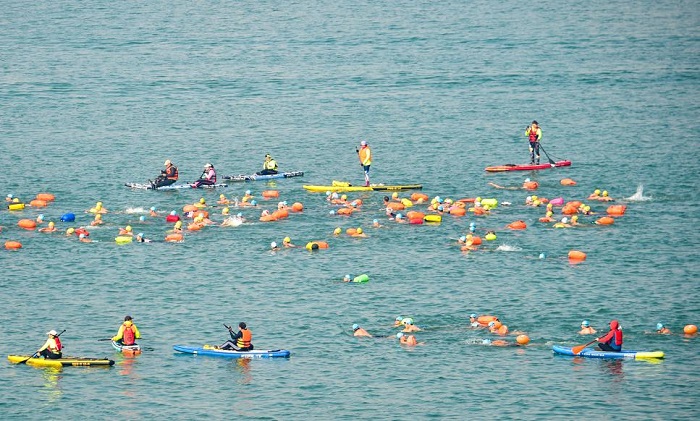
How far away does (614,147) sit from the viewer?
301 feet

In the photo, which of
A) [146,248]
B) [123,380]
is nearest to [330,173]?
[146,248]

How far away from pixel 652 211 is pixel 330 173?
70.2 feet

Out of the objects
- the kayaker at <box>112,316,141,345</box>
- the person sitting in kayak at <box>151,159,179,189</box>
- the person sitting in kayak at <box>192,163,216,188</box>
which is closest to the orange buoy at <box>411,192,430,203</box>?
the person sitting in kayak at <box>192,163,216,188</box>

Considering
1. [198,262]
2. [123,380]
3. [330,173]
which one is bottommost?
[123,380]

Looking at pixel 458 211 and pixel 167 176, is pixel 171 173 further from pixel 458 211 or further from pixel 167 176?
pixel 458 211

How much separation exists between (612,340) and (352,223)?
22418mm

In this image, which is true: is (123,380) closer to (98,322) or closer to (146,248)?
(98,322)

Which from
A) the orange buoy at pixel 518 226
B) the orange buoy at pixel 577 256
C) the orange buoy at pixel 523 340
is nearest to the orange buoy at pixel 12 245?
the orange buoy at pixel 518 226

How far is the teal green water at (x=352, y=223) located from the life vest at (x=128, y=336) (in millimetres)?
1298

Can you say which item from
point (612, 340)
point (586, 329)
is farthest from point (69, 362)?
point (612, 340)

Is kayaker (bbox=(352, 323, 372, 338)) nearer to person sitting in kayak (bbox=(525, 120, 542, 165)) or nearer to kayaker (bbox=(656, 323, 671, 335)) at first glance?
kayaker (bbox=(656, 323, 671, 335))

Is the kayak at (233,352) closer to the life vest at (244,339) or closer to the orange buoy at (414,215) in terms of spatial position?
the life vest at (244,339)

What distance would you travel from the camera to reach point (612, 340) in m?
51.9

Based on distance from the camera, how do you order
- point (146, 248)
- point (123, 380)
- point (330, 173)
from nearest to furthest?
point (123, 380)
point (146, 248)
point (330, 173)
